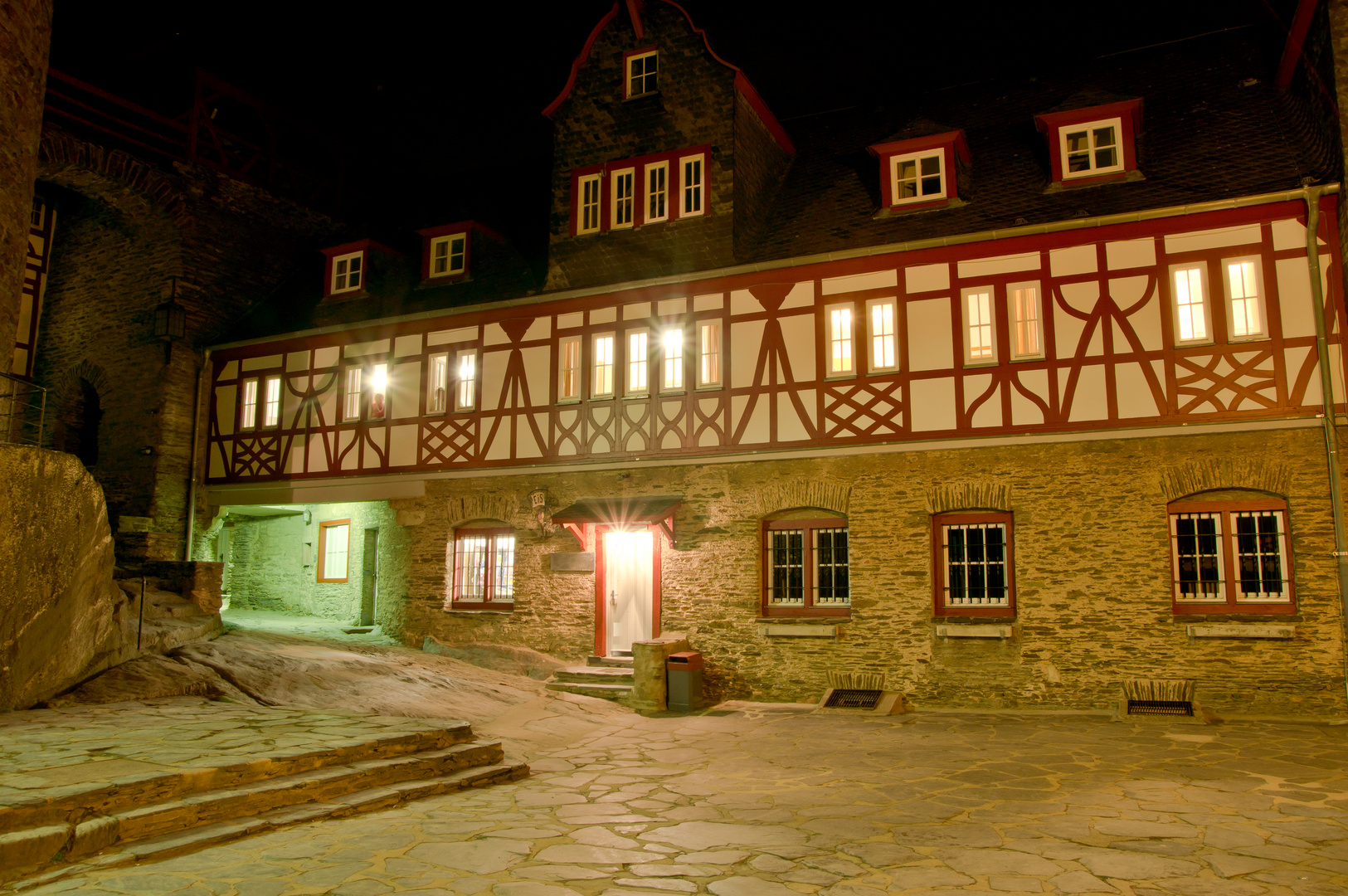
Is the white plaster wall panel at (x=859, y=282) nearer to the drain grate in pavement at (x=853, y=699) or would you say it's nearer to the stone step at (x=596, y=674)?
the drain grate in pavement at (x=853, y=699)

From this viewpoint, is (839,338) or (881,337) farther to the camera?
(839,338)

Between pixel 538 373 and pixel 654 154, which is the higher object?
pixel 654 154

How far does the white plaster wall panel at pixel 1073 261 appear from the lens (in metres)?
12.4

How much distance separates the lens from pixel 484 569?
15.9 metres

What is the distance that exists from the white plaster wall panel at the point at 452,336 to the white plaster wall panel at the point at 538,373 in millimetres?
1199

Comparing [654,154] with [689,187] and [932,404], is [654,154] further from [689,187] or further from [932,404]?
[932,404]

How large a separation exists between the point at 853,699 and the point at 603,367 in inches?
247

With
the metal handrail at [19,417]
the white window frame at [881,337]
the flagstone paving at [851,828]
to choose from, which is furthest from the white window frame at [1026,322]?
the metal handrail at [19,417]

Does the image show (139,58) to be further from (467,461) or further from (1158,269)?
(1158,269)

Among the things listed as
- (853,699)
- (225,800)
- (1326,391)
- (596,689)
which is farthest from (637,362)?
(225,800)

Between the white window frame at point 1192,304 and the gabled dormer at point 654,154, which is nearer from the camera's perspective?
the white window frame at point 1192,304

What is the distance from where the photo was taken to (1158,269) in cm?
1215

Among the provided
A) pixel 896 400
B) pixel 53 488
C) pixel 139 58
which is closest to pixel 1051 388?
pixel 896 400

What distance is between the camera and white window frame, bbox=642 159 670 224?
15555mm
